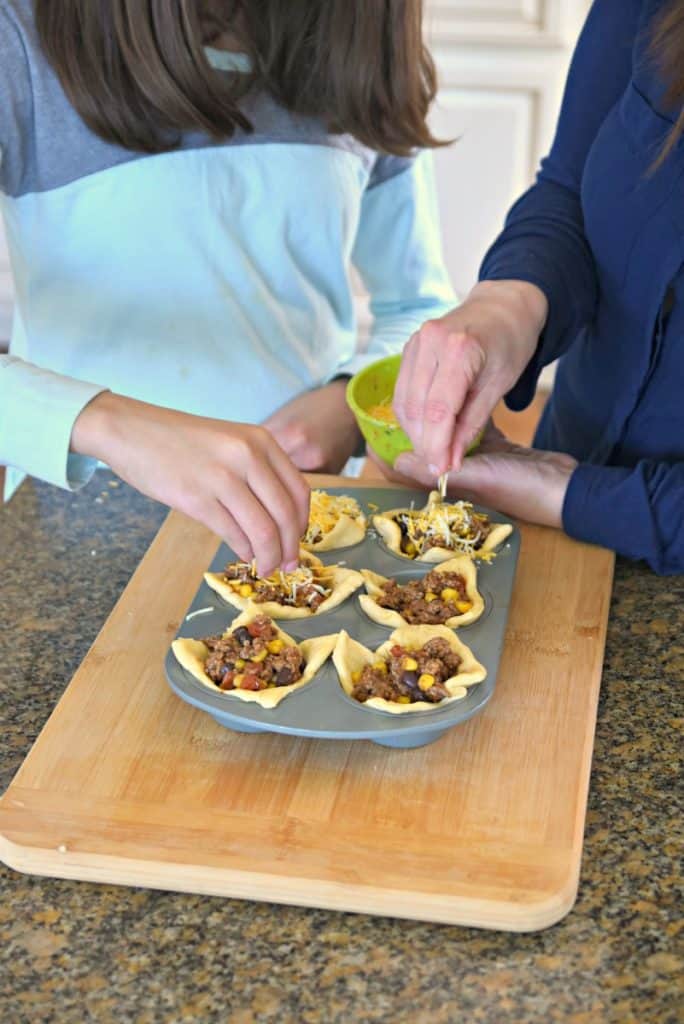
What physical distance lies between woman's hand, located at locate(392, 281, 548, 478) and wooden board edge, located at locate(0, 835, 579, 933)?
538 mm

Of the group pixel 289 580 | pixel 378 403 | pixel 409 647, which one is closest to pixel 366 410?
pixel 378 403

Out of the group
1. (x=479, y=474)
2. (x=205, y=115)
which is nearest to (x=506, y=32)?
(x=205, y=115)

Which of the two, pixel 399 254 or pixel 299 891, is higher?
pixel 299 891

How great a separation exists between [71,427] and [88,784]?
361 mm

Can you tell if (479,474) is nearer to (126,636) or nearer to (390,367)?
(390,367)

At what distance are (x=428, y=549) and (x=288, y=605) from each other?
0.19m

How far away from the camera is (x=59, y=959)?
0.83 metres

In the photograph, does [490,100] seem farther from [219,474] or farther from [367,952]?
[367,952]

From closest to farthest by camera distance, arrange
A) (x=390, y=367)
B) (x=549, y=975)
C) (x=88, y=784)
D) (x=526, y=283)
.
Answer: (x=549, y=975) → (x=88, y=784) → (x=526, y=283) → (x=390, y=367)

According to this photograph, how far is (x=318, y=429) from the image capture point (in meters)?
1.61

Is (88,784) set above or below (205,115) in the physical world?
below

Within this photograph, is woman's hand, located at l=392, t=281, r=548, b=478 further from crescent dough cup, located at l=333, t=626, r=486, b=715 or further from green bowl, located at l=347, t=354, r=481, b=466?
crescent dough cup, located at l=333, t=626, r=486, b=715

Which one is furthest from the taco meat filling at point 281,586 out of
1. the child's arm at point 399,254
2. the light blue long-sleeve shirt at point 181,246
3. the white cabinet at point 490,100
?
the white cabinet at point 490,100

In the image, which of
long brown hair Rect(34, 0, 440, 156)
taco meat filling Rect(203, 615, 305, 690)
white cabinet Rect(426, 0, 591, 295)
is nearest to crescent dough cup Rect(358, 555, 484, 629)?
taco meat filling Rect(203, 615, 305, 690)
